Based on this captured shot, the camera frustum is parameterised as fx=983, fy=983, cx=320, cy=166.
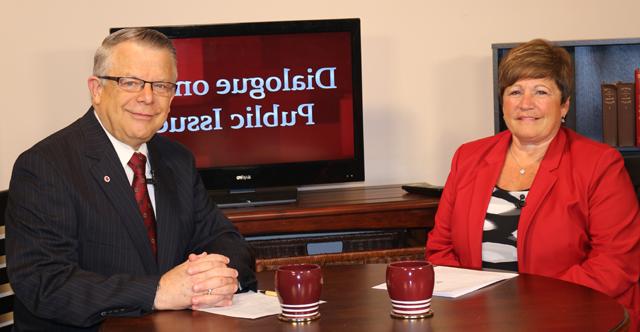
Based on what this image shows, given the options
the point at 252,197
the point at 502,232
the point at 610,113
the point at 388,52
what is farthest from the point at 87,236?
the point at 610,113

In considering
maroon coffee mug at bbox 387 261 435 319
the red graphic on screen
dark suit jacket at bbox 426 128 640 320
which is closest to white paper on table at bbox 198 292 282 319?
maroon coffee mug at bbox 387 261 435 319

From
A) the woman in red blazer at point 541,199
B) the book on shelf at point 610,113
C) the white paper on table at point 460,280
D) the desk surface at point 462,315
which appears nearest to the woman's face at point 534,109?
the woman in red blazer at point 541,199

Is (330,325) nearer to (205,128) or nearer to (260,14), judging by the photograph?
(205,128)

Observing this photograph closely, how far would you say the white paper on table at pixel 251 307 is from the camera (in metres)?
2.03

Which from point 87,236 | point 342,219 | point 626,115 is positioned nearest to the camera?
point 87,236

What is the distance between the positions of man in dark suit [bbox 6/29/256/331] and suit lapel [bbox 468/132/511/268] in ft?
2.36

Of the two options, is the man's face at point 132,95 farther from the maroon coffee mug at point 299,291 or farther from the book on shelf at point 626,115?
the book on shelf at point 626,115

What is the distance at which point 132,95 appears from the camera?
7.88ft

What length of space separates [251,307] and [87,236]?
446mm

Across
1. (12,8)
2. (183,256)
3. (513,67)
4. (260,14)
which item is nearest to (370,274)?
(183,256)

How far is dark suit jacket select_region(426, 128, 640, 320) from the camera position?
2.73 metres

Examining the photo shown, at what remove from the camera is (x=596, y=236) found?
2.77 metres

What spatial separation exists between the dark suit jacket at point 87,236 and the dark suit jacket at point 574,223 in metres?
0.73

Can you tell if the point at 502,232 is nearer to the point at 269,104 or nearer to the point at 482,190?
the point at 482,190
